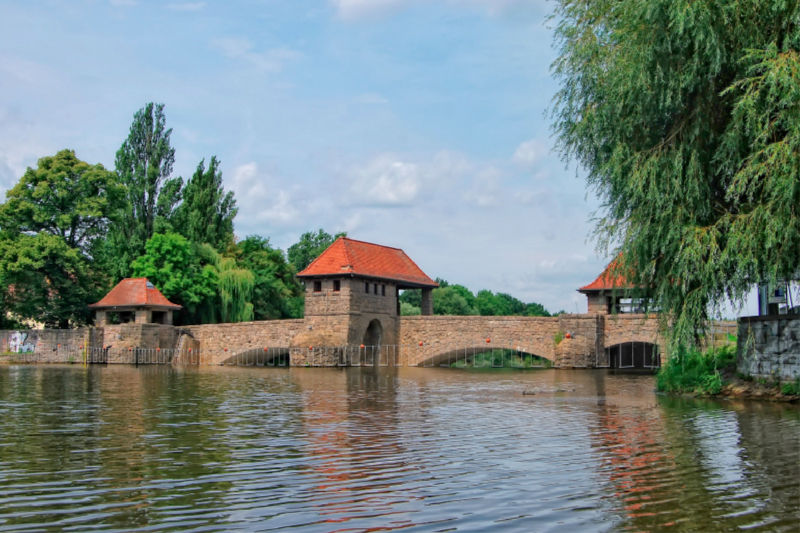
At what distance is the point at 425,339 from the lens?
39.1m

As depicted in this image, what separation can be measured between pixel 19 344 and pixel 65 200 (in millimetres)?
8085

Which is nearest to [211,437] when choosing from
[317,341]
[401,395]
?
[401,395]

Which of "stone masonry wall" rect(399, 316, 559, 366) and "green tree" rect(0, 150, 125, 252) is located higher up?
"green tree" rect(0, 150, 125, 252)

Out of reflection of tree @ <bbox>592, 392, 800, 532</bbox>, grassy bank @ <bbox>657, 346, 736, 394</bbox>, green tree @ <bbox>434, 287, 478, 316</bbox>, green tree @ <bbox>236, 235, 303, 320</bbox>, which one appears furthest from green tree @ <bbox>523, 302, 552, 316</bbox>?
reflection of tree @ <bbox>592, 392, 800, 532</bbox>

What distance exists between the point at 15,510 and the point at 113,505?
0.68 metres

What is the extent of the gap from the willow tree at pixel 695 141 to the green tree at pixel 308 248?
177 feet

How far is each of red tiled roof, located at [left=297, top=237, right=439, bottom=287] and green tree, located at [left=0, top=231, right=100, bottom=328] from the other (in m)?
12.6

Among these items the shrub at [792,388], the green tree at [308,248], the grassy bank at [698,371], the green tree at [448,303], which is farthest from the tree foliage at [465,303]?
the shrub at [792,388]

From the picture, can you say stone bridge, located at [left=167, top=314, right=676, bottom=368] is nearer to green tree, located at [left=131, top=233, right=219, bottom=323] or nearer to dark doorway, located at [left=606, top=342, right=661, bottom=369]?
dark doorway, located at [left=606, top=342, right=661, bottom=369]

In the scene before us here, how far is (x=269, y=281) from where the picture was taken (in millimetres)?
50562

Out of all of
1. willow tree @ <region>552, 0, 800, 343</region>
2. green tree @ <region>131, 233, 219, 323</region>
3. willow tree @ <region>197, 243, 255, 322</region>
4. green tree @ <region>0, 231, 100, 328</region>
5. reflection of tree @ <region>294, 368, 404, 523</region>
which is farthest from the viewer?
willow tree @ <region>197, 243, 255, 322</region>

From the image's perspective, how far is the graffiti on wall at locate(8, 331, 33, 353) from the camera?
147 feet

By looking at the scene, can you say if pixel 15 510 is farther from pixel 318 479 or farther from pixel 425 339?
pixel 425 339

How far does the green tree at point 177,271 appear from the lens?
147 ft
